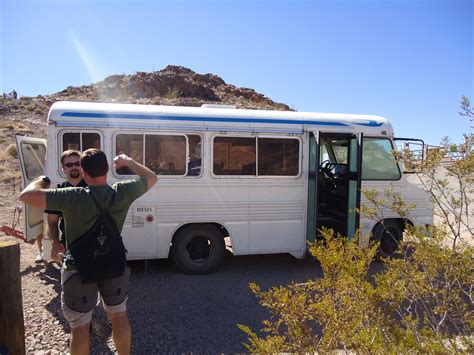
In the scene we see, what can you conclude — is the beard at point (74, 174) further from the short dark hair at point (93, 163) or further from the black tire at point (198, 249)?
the black tire at point (198, 249)

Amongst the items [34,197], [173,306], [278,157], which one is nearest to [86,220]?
[34,197]

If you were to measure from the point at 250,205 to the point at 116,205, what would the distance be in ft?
10.9

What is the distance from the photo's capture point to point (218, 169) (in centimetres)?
590

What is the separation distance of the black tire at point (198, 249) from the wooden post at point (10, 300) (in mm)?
3163

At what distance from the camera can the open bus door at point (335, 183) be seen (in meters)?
6.01

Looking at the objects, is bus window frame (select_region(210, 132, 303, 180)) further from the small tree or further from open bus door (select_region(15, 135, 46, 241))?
the small tree

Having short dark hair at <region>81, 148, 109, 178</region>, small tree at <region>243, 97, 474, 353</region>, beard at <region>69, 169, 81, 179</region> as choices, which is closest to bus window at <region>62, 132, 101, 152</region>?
beard at <region>69, 169, 81, 179</region>

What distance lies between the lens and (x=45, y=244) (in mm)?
5402

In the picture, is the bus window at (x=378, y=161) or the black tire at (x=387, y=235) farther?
the black tire at (x=387, y=235)

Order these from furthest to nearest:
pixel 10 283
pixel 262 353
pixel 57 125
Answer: pixel 57 125 → pixel 10 283 → pixel 262 353

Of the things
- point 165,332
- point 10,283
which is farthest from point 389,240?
point 10,283

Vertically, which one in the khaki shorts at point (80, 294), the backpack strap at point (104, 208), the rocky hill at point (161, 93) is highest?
the rocky hill at point (161, 93)

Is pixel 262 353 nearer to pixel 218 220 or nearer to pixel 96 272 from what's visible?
pixel 96 272

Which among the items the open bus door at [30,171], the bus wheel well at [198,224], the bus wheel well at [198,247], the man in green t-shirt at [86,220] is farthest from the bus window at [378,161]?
→ the open bus door at [30,171]
